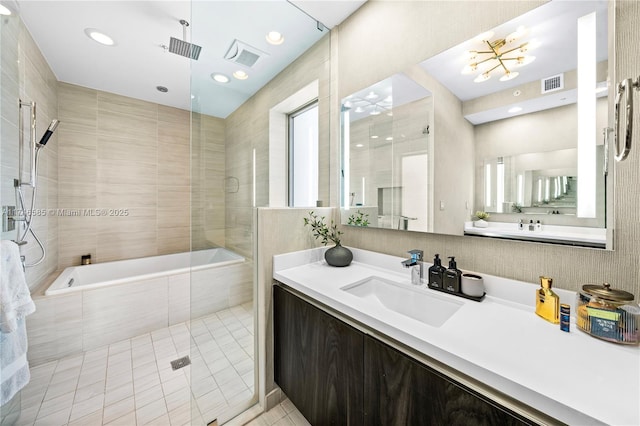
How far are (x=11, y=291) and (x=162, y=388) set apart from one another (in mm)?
1025

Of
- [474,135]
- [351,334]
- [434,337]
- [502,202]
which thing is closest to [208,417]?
[351,334]

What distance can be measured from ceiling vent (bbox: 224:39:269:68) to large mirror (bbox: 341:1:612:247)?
0.92m

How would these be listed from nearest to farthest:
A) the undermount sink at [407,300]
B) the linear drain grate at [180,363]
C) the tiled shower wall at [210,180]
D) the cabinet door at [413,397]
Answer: the cabinet door at [413,397]
the undermount sink at [407,300]
the tiled shower wall at [210,180]
the linear drain grate at [180,363]

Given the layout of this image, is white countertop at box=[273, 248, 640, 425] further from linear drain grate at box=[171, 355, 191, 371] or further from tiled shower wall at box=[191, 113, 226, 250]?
linear drain grate at box=[171, 355, 191, 371]

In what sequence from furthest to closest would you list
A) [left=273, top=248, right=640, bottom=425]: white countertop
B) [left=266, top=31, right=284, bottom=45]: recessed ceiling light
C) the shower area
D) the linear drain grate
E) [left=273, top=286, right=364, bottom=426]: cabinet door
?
1. the linear drain grate
2. [left=266, top=31, right=284, bottom=45]: recessed ceiling light
3. the shower area
4. [left=273, top=286, right=364, bottom=426]: cabinet door
5. [left=273, top=248, right=640, bottom=425]: white countertop

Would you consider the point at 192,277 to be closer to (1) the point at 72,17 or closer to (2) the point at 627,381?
(2) the point at 627,381

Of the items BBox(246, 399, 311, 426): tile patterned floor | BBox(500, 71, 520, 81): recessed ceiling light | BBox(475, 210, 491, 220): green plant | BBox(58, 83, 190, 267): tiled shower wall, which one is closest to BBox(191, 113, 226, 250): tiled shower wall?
BBox(246, 399, 311, 426): tile patterned floor

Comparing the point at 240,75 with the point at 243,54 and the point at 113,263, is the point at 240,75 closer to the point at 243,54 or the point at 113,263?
the point at 243,54

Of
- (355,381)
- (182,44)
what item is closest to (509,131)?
(355,381)

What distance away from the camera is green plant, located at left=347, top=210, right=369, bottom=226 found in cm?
160

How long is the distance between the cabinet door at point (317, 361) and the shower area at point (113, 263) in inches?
8.8

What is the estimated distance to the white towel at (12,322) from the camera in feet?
3.78

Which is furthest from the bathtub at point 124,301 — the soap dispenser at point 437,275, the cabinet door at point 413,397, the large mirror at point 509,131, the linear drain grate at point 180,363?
the large mirror at point 509,131

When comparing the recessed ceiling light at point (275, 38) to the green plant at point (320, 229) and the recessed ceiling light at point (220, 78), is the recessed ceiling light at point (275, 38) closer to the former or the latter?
the recessed ceiling light at point (220, 78)
